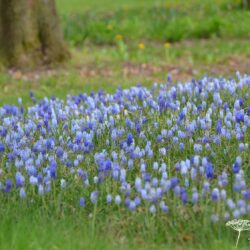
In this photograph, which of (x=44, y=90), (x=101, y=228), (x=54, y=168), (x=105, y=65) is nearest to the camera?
(x=101, y=228)

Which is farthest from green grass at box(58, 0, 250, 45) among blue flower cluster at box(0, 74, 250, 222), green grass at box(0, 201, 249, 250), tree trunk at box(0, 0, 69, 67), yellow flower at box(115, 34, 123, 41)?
green grass at box(0, 201, 249, 250)

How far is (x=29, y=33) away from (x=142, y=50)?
2.93 metres

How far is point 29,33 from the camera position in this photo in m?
10.4

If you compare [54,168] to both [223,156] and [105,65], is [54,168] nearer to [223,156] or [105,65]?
[223,156]

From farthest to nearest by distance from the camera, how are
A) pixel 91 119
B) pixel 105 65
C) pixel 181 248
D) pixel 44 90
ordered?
pixel 105 65
pixel 44 90
pixel 91 119
pixel 181 248

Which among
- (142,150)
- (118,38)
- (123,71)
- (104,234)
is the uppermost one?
(118,38)

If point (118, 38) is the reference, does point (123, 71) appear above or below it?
below

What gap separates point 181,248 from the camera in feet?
13.7

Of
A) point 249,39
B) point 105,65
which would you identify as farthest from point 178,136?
point 249,39

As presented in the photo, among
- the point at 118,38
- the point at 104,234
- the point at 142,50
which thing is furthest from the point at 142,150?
A: the point at 118,38

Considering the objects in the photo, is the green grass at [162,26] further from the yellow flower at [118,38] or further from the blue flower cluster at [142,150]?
the blue flower cluster at [142,150]

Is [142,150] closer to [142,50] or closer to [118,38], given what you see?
[142,50]

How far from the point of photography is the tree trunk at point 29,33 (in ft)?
33.6

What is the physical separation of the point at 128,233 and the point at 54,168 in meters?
0.81
